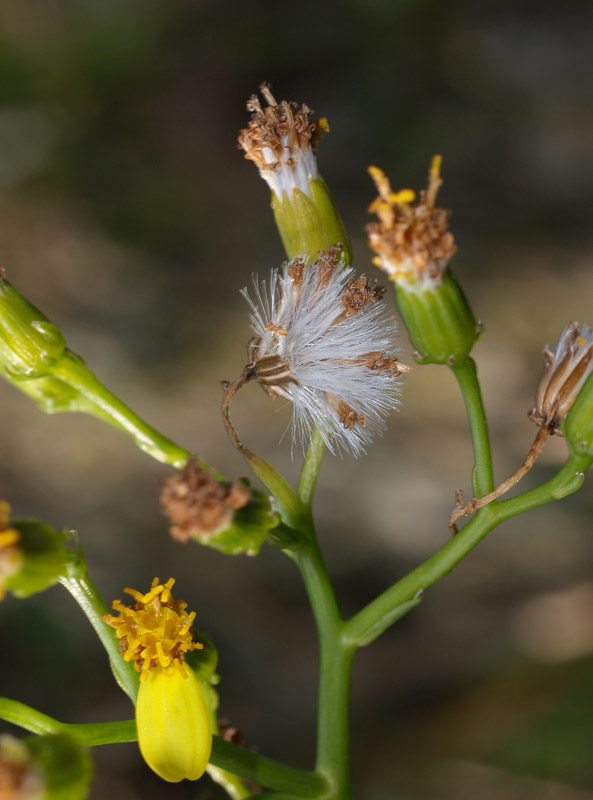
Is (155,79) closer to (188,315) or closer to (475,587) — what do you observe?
(188,315)

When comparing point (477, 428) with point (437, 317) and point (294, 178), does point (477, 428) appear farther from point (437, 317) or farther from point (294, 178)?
point (294, 178)

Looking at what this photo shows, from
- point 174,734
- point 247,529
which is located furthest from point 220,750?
point 247,529

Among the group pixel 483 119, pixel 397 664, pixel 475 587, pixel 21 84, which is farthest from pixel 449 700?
pixel 21 84

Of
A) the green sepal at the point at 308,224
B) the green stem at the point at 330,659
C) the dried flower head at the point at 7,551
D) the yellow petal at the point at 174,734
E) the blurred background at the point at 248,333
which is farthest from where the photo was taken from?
the blurred background at the point at 248,333

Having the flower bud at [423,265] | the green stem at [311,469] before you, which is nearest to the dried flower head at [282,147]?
the flower bud at [423,265]

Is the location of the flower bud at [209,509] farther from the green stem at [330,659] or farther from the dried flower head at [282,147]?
the dried flower head at [282,147]

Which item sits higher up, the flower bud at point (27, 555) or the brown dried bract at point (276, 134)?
the brown dried bract at point (276, 134)

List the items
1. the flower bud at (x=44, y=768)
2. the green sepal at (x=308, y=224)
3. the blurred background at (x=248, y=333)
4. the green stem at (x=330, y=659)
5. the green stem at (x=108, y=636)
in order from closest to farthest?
the flower bud at (x=44, y=768), the green stem at (x=108, y=636), the green stem at (x=330, y=659), the green sepal at (x=308, y=224), the blurred background at (x=248, y=333)
